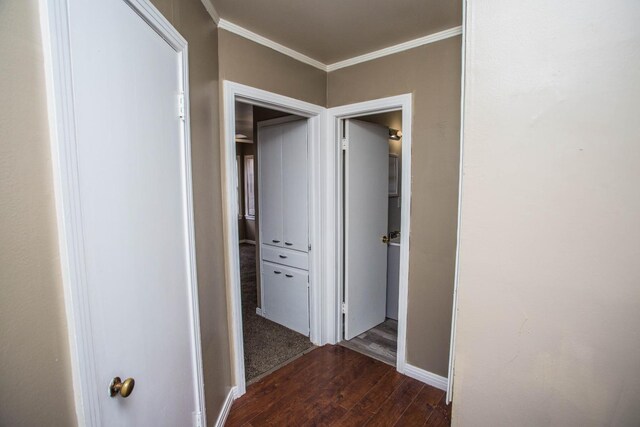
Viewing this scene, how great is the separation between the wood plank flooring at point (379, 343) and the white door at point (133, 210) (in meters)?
1.70

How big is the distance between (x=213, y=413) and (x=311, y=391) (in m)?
0.74

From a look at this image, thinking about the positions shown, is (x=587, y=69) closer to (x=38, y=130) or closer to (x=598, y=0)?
(x=598, y=0)

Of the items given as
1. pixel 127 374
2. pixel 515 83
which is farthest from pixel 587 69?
pixel 127 374

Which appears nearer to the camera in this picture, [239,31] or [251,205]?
[239,31]

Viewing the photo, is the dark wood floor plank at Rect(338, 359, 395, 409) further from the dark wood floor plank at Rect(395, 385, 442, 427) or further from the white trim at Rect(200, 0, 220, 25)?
the white trim at Rect(200, 0, 220, 25)

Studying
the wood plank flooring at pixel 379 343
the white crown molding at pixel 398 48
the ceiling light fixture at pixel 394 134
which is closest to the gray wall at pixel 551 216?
the white crown molding at pixel 398 48

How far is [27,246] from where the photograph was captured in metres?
0.64

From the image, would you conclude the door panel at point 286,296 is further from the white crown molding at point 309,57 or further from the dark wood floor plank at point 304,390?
the white crown molding at point 309,57

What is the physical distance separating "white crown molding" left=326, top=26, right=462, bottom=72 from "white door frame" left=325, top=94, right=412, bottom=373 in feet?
1.13

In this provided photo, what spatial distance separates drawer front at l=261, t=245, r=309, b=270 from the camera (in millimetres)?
2842

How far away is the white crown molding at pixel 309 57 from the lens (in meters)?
1.90

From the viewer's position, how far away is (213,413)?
1.73 m

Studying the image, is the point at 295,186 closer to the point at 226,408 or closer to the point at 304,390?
the point at 304,390

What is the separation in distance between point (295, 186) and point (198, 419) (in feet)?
6.19
